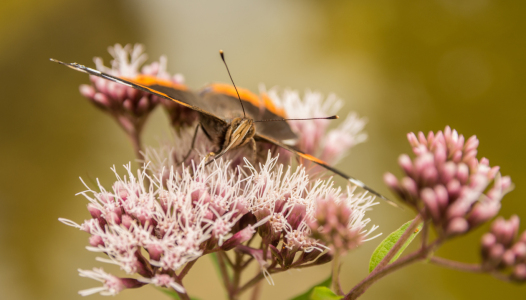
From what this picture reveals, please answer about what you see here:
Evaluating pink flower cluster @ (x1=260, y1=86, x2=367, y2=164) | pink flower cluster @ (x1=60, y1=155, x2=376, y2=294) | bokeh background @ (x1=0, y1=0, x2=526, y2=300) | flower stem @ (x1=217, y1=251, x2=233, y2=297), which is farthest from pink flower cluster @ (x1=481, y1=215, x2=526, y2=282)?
bokeh background @ (x1=0, y1=0, x2=526, y2=300)

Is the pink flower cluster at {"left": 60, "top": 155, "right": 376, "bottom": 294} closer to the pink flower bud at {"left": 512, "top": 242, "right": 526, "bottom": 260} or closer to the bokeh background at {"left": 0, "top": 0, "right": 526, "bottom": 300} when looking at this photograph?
the pink flower bud at {"left": 512, "top": 242, "right": 526, "bottom": 260}

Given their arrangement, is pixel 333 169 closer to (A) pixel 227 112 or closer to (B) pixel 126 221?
(B) pixel 126 221

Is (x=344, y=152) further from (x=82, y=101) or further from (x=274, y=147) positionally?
(x=82, y=101)

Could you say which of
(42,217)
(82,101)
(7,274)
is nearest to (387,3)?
(82,101)

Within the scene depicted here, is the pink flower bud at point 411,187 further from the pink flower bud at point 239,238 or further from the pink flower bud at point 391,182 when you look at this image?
the pink flower bud at point 239,238

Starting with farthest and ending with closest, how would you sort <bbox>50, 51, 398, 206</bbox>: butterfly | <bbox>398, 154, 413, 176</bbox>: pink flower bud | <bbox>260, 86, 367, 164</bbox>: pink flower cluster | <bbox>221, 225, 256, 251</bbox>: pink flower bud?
1. <bbox>260, 86, 367, 164</bbox>: pink flower cluster
2. <bbox>50, 51, 398, 206</bbox>: butterfly
3. <bbox>221, 225, 256, 251</bbox>: pink flower bud
4. <bbox>398, 154, 413, 176</bbox>: pink flower bud

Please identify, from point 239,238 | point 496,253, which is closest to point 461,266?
point 496,253

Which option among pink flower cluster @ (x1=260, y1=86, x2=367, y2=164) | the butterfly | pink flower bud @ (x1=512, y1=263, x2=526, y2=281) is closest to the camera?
pink flower bud @ (x1=512, y1=263, x2=526, y2=281)
